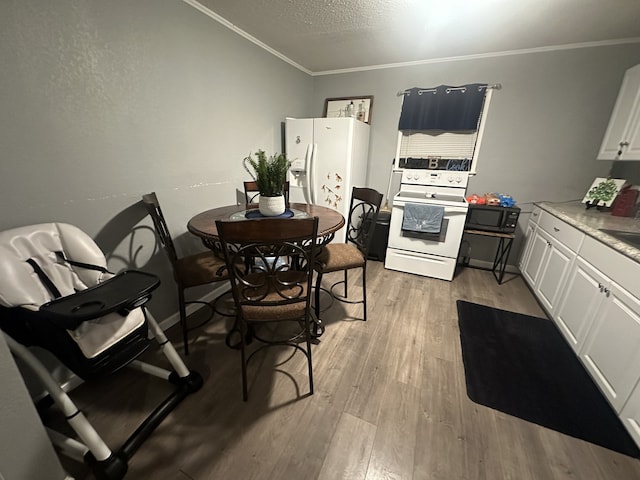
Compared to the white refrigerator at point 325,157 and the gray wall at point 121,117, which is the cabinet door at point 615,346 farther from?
the gray wall at point 121,117

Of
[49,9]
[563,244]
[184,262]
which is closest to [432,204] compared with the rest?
[563,244]

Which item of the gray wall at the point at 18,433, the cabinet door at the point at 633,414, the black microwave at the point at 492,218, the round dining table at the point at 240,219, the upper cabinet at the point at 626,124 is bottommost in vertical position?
the cabinet door at the point at 633,414

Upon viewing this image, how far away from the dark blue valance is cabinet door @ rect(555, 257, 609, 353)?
6.07 ft

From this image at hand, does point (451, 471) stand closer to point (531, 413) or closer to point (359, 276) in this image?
point (531, 413)

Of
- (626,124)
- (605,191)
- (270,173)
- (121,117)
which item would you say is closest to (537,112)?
(626,124)

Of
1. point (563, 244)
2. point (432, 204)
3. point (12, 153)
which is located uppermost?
point (12, 153)

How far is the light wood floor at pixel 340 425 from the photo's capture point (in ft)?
3.77

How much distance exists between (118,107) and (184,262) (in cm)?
103

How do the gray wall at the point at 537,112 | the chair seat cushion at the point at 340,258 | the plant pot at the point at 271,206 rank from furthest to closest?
the gray wall at the point at 537,112
the chair seat cushion at the point at 340,258
the plant pot at the point at 271,206

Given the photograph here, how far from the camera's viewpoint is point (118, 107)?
1520 mm

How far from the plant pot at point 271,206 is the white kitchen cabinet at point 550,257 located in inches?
85.8

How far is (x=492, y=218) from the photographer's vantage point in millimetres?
3020

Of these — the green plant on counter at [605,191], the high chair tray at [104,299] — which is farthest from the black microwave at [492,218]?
the high chair tray at [104,299]

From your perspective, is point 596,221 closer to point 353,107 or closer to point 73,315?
point 353,107
